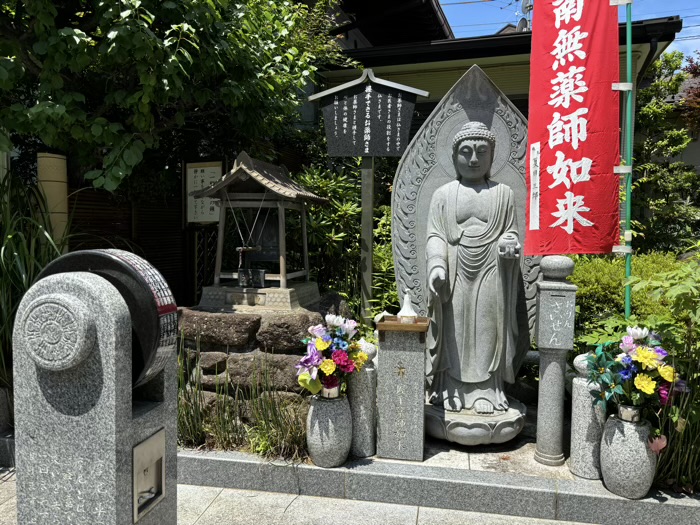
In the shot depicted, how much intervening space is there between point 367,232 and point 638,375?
318 cm

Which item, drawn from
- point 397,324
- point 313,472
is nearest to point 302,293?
point 397,324

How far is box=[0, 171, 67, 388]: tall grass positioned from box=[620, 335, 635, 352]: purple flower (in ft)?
15.1

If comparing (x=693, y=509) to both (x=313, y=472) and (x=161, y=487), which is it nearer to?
(x=313, y=472)

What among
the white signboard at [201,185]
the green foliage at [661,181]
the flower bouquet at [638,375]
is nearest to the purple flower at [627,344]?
the flower bouquet at [638,375]

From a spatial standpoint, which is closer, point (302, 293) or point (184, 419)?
point (184, 419)

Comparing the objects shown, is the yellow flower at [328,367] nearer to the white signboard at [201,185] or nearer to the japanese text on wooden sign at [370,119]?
the japanese text on wooden sign at [370,119]

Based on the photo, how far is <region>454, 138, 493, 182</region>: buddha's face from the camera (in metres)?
4.20

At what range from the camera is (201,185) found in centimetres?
620

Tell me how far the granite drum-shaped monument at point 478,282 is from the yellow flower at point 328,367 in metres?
1.06

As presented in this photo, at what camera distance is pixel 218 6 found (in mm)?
5074

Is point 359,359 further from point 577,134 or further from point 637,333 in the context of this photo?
point 577,134

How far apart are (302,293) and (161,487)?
2.87m

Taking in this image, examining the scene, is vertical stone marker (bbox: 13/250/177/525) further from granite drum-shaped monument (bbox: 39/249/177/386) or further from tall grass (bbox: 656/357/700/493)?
tall grass (bbox: 656/357/700/493)

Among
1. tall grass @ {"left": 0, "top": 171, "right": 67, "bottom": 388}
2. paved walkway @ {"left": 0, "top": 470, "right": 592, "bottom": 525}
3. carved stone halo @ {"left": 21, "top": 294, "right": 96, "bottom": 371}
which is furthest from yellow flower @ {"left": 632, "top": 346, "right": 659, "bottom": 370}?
tall grass @ {"left": 0, "top": 171, "right": 67, "bottom": 388}
